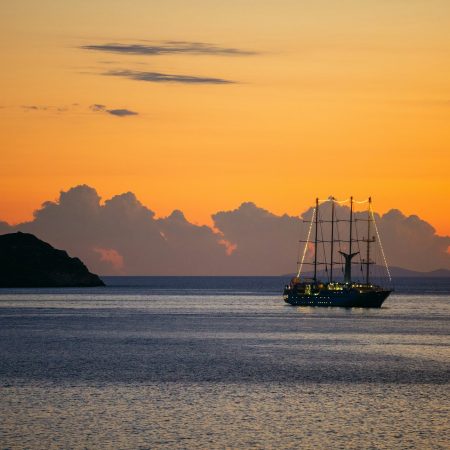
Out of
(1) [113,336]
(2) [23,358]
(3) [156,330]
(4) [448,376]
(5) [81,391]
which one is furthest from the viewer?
(3) [156,330]

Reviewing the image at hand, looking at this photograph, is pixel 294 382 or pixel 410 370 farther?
pixel 410 370

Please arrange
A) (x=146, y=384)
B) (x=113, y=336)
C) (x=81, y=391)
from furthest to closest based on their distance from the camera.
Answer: (x=113, y=336), (x=146, y=384), (x=81, y=391)

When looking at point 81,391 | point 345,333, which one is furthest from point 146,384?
point 345,333

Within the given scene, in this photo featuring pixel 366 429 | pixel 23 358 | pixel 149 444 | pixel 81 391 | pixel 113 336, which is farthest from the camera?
pixel 113 336

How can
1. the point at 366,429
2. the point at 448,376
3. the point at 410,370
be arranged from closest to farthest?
the point at 366,429, the point at 448,376, the point at 410,370

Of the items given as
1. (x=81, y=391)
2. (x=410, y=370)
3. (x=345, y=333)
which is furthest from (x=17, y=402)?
(x=345, y=333)

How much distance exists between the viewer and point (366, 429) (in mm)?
49094

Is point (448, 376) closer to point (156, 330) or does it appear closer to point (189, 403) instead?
point (189, 403)

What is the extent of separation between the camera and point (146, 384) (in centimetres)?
6681

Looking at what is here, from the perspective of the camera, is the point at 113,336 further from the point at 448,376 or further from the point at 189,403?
the point at 189,403

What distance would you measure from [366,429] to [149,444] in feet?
36.9

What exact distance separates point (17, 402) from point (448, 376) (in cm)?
3272

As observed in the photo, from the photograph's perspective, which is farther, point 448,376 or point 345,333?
point 345,333

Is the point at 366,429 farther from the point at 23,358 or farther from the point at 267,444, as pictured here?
the point at 23,358
